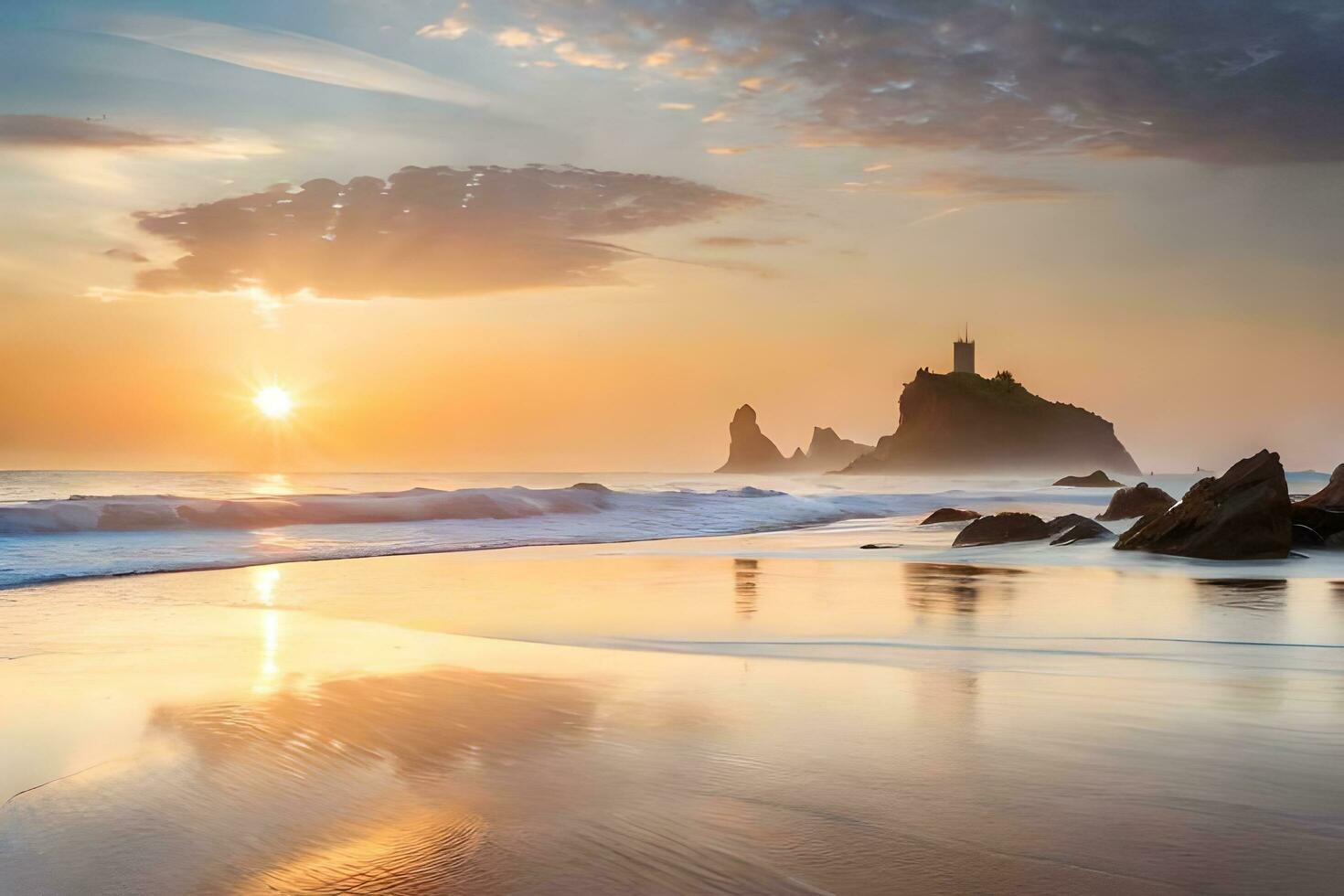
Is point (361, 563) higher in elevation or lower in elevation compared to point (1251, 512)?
lower

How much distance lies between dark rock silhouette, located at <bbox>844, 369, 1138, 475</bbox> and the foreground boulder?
111 metres

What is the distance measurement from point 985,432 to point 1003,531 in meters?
115

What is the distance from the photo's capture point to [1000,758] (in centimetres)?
371

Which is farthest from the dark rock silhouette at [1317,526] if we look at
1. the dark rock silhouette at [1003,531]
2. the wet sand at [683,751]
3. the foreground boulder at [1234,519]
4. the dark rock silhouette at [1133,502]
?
the wet sand at [683,751]

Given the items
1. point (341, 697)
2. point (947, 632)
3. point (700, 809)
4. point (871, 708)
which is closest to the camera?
point (700, 809)

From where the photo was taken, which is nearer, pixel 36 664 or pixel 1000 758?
pixel 1000 758

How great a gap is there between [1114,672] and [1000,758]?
214cm

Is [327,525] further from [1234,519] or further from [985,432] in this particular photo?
[985,432]

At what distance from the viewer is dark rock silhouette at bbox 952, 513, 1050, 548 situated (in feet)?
50.7

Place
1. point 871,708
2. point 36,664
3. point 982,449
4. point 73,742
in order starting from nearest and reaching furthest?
point 73,742 → point 871,708 → point 36,664 → point 982,449

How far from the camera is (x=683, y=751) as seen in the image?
154 inches

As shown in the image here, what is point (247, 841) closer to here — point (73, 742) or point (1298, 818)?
point (73, 742)

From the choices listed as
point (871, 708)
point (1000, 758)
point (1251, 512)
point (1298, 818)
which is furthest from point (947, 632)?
point (1251, 512)

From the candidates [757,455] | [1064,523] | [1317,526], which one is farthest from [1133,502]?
[757,455]
